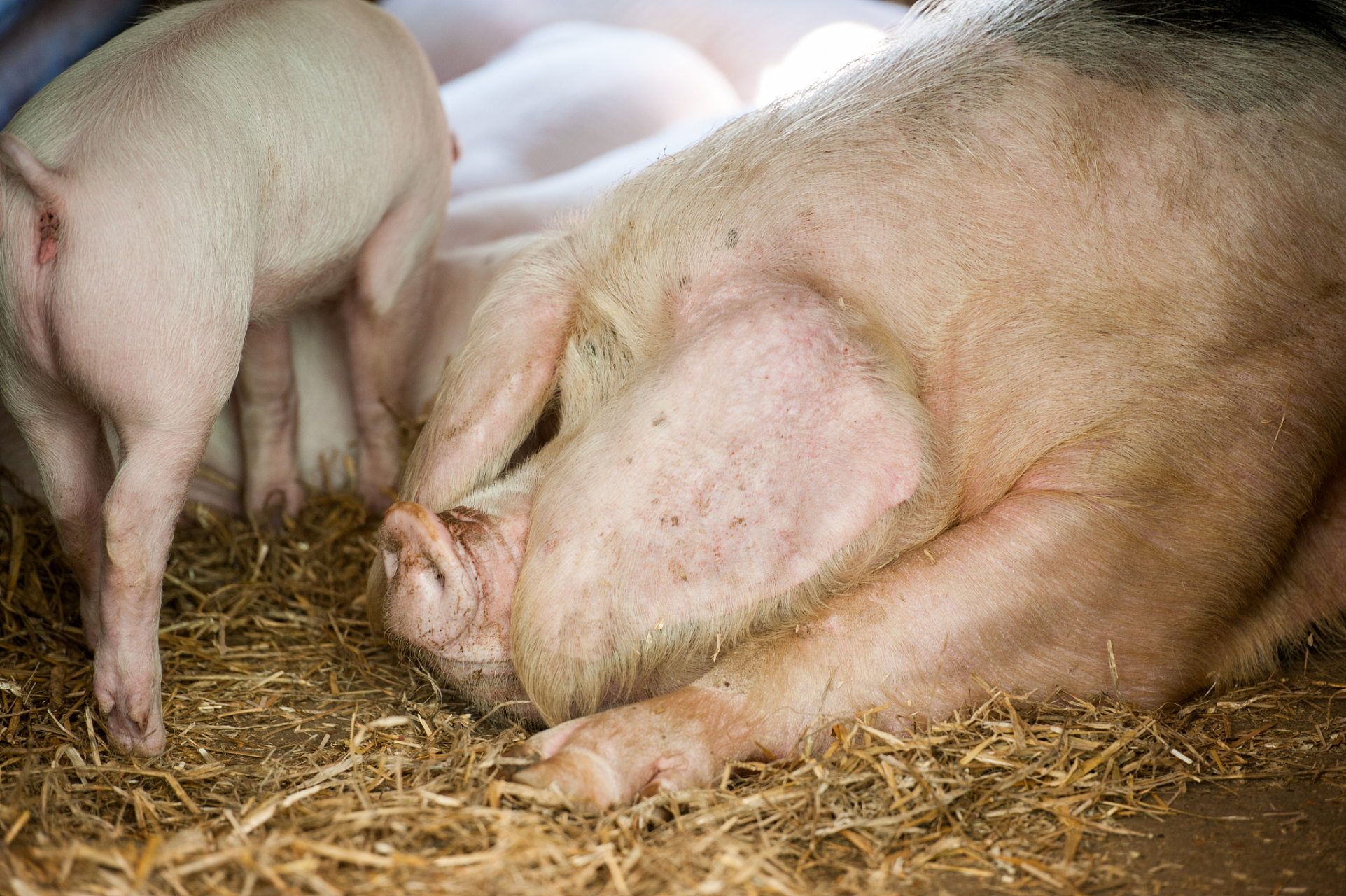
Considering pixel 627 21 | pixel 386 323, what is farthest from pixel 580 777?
pixel 627 21

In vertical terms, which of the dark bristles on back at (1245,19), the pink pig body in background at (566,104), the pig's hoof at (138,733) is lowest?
the pig's hoof at (138,733)

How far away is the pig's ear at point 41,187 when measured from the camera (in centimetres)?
137

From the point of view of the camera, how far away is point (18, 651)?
5.44 ft

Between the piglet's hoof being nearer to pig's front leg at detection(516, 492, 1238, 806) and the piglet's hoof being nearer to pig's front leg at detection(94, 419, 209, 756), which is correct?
pig's front leg at detection(94, 419, 209, 756)

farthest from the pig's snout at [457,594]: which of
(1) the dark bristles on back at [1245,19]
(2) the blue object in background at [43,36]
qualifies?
(2) the blue object in background at [43,36]

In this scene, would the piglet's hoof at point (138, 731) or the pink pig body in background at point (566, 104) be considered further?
the pink pig body in background at point (566, 104)

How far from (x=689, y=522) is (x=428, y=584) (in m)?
0.34

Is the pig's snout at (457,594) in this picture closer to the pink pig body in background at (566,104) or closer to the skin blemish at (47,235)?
the skin blemish at (47,235)

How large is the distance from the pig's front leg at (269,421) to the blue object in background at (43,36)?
640 millimetres

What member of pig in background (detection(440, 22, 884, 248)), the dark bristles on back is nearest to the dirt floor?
the dark bristles on back

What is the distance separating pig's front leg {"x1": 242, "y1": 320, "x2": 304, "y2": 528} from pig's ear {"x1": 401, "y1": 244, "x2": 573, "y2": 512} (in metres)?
0.60

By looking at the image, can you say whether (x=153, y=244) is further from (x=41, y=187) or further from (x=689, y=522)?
(x=689, y=522)

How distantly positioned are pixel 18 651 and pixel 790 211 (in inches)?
48.6

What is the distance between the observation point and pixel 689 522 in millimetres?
1355
